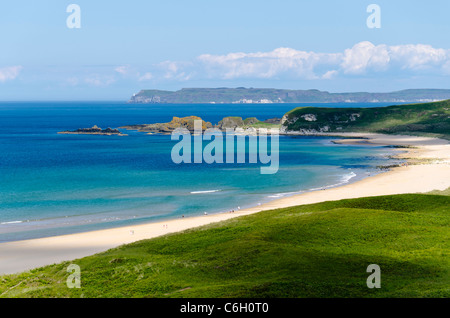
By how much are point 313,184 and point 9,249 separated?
48292 mm

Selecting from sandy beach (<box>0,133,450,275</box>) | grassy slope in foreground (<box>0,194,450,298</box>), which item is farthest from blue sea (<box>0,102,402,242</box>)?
grassy slope in foreground (<box>0,194,450,298</box>)

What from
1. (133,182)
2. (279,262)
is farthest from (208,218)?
(133,182)

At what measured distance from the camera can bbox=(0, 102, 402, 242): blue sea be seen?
59.9 m

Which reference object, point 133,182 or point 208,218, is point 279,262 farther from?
point 133,182

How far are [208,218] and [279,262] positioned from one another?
94.5ft

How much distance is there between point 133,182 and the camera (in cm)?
8506

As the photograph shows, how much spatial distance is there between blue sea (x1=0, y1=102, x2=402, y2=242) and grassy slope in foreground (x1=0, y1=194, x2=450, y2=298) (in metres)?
21.6

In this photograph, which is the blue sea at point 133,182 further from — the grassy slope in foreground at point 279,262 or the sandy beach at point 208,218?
the grassy slope in foreground at point 279,262

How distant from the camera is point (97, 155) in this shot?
124938 mm

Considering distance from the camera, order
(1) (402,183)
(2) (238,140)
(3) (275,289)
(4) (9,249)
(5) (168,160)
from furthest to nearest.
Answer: (2) (238,140), (5) (168,160), (1) (402,183), (4) (9,249), (3) (275,289)

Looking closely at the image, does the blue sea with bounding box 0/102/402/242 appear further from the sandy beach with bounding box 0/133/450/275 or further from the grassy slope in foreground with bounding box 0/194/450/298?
the grassy slope in foreground with bounding box 0/194/450/298

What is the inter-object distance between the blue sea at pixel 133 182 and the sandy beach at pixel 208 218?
3.45 m
